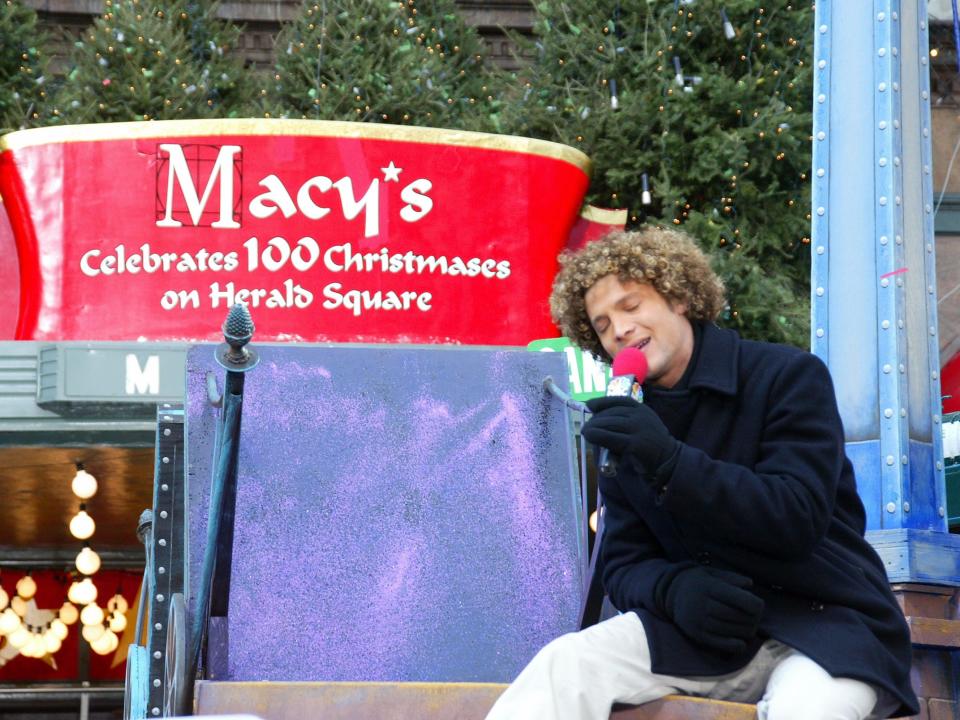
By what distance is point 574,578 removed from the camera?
4.37 m

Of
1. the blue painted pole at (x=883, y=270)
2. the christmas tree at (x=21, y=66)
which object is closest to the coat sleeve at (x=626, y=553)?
the blue painted pole at (x=883, y=270)

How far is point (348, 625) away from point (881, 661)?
5.22ft

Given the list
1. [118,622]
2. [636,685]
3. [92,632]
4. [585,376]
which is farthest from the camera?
[118,622]

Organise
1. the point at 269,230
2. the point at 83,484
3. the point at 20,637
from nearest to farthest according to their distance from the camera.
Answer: the point at 269,230, the point at 83,484, the point at 20,637

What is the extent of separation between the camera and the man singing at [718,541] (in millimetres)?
3057

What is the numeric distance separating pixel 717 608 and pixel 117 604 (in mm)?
10996

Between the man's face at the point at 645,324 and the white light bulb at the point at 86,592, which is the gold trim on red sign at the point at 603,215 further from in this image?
the man's face at the point at 645,324

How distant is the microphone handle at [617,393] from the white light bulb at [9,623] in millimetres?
10541

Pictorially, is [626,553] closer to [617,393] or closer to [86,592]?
[617,393]

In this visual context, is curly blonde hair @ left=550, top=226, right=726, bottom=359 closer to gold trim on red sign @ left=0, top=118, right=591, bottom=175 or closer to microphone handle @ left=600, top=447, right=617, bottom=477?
microphone handle @ left=600, top=447, right=617, bottom=477

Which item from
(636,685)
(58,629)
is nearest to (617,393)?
(636,685)

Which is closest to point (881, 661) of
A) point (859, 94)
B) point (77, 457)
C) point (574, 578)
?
point (574, 578)

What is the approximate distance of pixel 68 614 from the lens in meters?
13.3

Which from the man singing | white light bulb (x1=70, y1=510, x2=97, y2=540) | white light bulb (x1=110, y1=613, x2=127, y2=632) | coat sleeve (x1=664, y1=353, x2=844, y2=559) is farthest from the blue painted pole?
white light bulb (x1=110, y1=613, x2=127, y2=632)
